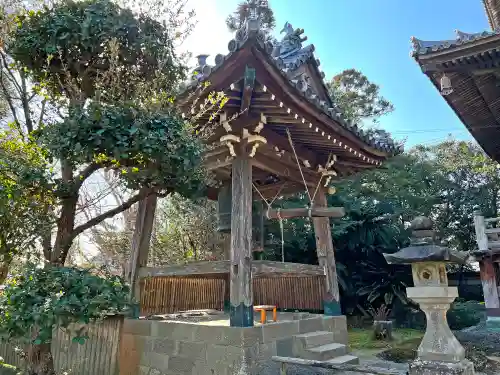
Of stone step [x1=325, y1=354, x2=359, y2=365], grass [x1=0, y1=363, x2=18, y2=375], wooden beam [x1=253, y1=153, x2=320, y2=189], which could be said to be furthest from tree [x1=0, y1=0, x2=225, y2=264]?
stone step [x1=325, y1=354, x2=359, y2=365]

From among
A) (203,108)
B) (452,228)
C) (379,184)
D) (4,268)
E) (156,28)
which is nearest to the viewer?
(4,268)

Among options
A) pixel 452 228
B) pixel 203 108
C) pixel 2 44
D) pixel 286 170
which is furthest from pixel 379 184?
pixel 2 44

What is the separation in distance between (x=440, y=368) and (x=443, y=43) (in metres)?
4.96

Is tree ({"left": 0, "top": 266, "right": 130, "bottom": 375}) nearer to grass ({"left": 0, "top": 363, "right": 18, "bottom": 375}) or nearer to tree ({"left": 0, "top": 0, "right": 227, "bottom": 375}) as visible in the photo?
tree ({"left": 0, "top": 0, "right": 227, "bottom": 375})

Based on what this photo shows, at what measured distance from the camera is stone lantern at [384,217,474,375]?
3.52 m

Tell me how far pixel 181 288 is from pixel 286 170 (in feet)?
8.96

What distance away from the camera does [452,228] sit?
57.6 feet

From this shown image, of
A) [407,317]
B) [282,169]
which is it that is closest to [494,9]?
[282,169]

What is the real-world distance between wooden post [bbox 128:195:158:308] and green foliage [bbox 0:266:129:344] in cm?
191

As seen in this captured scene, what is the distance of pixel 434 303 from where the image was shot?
3693mm

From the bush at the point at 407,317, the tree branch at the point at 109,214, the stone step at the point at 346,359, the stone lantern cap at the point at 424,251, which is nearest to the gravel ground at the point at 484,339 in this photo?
the bush at the point at 407,317

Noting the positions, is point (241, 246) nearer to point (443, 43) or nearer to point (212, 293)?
point (212, 293)

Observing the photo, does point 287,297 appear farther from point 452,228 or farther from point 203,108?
point 452,228

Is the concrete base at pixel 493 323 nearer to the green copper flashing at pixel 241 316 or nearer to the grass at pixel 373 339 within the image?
the grass at pixel 373 339
